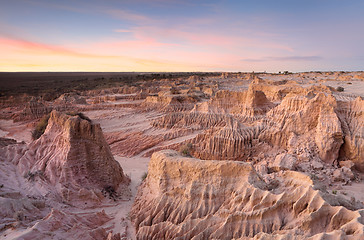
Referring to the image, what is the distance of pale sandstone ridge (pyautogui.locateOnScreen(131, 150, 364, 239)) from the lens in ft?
17.0

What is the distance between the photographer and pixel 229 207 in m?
6.39

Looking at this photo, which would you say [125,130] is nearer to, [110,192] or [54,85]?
[110,192]

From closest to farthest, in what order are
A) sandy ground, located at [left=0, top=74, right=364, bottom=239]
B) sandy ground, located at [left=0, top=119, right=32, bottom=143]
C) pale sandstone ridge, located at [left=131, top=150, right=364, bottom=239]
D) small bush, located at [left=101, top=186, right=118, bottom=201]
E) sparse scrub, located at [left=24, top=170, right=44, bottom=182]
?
pale sandstone ridge, located at [left=131, top=150, right=364, bottom=239], sandy ground, located at [left=0, top=74, right=364, bottom=239], sparse scrub, located at [left=24, top=170, right=44, bottom=182], small bush, located at [left=101, top=186, right=118, bottom=201], sandy ground, located at [left=0, top=119, right=32, bottom=143]

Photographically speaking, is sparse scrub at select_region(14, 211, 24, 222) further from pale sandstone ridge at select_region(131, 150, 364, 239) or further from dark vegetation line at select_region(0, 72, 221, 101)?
dark vegetation line at select_region(0, 72, 221, 101)

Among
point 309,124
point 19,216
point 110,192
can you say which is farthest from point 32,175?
point 309,124

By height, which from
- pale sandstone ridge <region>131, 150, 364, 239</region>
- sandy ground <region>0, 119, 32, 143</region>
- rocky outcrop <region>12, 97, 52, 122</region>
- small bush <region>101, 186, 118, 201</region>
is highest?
pale sandstone ridge <region>131, 150, 364, 239</region>

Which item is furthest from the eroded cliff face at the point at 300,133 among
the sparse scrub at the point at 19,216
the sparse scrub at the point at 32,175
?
the sparse scrub at the point at 19,216

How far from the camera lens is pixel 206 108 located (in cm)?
2522

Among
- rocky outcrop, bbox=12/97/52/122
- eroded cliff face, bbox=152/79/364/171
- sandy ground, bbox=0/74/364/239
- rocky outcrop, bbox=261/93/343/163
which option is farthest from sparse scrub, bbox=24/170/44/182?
rocky outcrop, bbox=12/97/52/122

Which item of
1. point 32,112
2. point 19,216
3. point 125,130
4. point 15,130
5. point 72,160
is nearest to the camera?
point 19,216

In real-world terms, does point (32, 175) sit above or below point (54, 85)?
below

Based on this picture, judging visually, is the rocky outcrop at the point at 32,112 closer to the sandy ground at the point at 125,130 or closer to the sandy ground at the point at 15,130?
the sandy ground at the point at 15,130

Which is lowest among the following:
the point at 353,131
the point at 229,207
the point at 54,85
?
the point at 229,207

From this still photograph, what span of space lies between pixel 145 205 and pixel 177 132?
1534 cm
